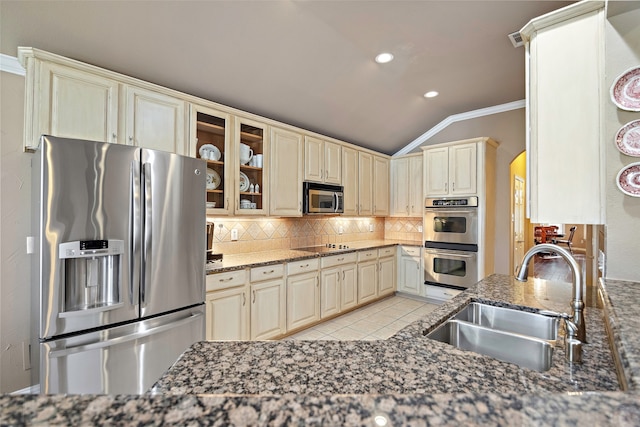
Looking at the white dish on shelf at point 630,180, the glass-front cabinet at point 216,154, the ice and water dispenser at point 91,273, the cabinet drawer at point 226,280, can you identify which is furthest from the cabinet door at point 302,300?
the white dish on shelf at point 630,180

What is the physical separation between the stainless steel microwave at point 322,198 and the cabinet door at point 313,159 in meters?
0.11

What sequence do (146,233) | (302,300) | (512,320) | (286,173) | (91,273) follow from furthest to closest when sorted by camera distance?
(286,173), (302,300), (146,233), (91,273), (512,320)

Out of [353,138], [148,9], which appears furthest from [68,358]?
[353,138]

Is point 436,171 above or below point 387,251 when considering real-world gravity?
above

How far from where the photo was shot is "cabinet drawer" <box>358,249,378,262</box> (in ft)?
12.9

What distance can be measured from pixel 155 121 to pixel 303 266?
6.61 ft

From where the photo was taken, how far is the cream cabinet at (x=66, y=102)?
1844 millimetres

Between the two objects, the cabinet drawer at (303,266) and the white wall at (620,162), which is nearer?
the white wall at (620,162)

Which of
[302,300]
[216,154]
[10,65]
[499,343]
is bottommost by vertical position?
[302,300]

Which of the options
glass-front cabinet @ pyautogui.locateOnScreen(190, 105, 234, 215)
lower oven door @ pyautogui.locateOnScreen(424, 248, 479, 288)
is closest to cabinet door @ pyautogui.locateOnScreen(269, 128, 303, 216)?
glass-front cabinet @ pyautogui.locateOnScreen(190, 105, 234, 215)

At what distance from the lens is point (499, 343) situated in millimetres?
1272

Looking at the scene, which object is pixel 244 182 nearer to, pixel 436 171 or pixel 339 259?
pixel 339 259

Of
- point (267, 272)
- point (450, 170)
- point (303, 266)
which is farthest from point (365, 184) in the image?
point (267, 272)

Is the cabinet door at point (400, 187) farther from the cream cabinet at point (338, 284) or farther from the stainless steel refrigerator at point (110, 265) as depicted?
the stainless steel refrigerator at point (110, 265)
